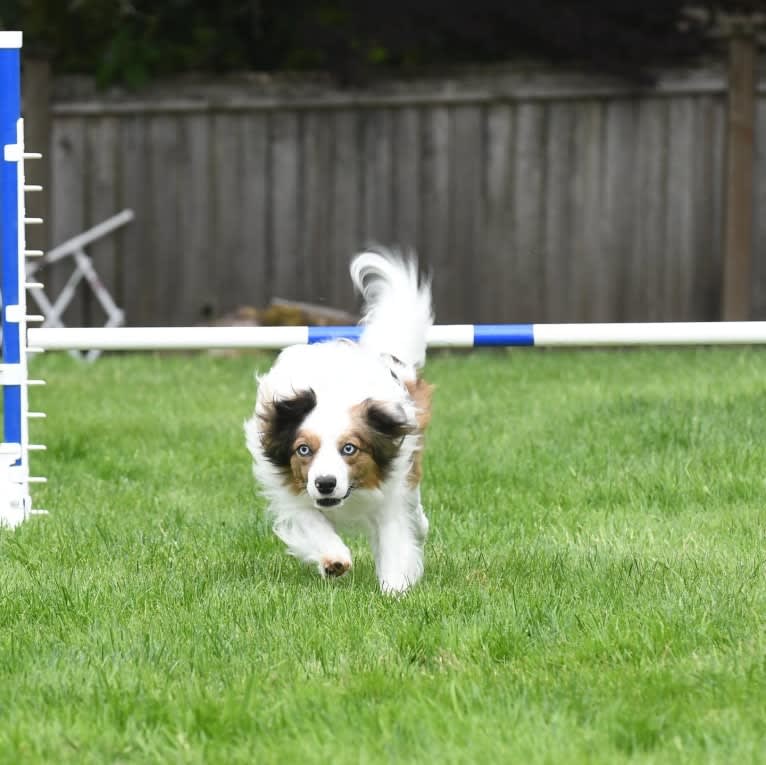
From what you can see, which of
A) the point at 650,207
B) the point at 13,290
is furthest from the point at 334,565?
the point at 650,207

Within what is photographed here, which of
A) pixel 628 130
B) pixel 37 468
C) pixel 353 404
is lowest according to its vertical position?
pixel 37 468

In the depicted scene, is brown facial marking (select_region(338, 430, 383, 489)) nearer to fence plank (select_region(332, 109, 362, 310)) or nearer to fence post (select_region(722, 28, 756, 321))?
fence post (select_region(722, 28, 756, 321))

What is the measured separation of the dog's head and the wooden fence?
648 cm

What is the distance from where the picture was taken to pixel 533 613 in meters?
4.09

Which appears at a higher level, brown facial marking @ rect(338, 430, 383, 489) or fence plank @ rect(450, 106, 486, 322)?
fence plank @ rect(450, 106, 486, 322)

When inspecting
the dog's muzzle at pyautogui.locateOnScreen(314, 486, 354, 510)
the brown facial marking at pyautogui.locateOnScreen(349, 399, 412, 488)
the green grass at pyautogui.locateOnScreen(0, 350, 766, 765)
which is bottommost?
the green grass at pyautogui.locateOnScreen(0, 350, 766, 765)

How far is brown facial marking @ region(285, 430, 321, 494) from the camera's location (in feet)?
14.6

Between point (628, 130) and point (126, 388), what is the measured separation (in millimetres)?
4018

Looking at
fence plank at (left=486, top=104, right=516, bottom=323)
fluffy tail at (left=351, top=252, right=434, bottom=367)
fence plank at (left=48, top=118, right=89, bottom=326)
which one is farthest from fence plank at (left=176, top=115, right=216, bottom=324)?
fluffy tail at (left=351, top=252, right=434, bottom=367)

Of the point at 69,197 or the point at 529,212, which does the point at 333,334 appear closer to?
the point at 529,212

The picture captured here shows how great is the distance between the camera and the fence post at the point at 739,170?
1038cm

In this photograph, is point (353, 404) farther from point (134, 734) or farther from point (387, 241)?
point (387, 241)

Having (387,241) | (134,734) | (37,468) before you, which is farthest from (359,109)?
(134,734)

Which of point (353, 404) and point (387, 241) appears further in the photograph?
point (387, 241)
